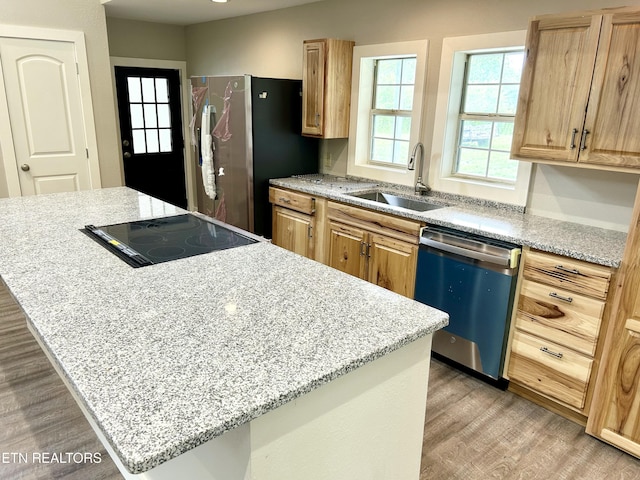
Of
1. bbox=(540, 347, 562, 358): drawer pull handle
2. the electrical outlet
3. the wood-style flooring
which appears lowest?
the wood-style flooring

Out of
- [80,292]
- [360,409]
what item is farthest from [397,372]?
[80,292]

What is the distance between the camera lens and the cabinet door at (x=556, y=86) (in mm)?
2221

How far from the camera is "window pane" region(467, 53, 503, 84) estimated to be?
303 cm

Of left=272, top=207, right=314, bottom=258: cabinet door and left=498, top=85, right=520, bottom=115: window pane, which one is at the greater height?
left=498, top=85, right=520, bottom=115: window pane

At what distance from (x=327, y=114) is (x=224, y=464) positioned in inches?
119

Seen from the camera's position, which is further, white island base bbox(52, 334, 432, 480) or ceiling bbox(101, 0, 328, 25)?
ceiling bbox(101, 0, 328, 25)

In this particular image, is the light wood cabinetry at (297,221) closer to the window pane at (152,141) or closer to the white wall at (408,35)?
the white wall at (408,35)

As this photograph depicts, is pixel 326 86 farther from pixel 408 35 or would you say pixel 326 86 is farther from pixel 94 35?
pixel 94 35

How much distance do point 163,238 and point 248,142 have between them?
1.85 m

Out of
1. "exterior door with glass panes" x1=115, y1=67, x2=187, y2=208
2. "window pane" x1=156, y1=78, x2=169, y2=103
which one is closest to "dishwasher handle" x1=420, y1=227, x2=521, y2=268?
"exterior door with glass panes" x1=115, y1=67, x2=187, y2=208

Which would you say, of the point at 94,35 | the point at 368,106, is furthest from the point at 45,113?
the point at 368,106

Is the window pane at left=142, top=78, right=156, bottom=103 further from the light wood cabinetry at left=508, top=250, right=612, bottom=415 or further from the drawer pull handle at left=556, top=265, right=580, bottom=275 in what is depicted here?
the drawer pull handle at left=556, top=265, right=580, bottom=275

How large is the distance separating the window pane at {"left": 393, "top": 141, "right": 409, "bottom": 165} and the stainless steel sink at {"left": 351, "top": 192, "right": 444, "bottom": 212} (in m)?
0.35

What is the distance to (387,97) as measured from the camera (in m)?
3.75
